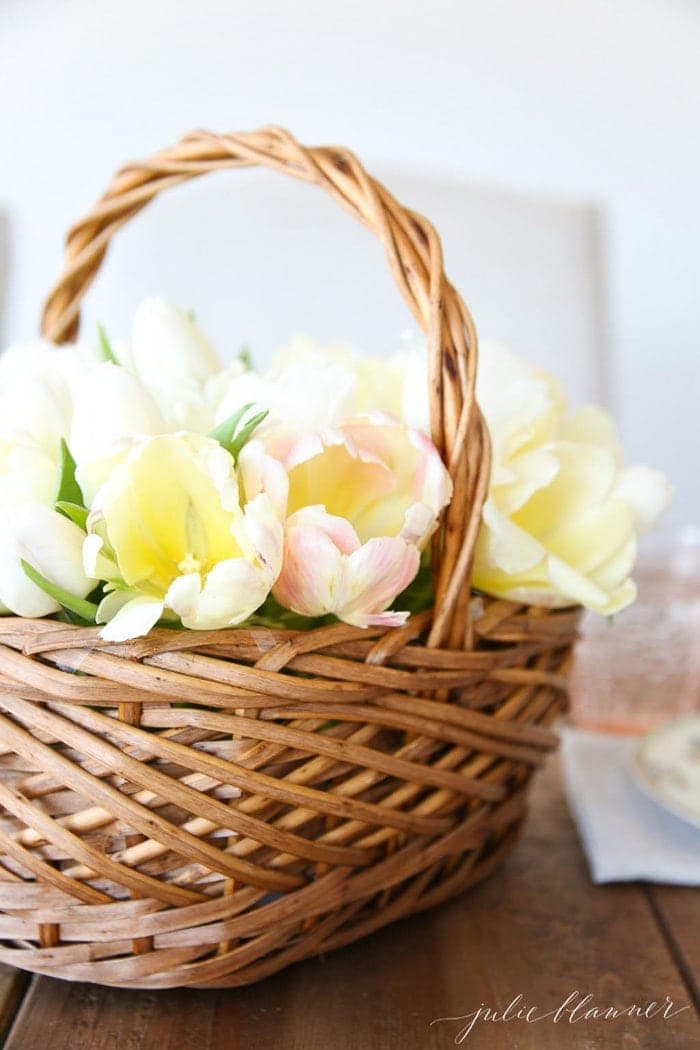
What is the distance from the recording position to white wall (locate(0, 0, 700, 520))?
4.74 feet

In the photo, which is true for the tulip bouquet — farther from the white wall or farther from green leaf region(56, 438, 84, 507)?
the white wall

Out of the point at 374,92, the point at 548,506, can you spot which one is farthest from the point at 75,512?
the point at 374,92

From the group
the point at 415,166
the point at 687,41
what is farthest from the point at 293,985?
the point at 687,41

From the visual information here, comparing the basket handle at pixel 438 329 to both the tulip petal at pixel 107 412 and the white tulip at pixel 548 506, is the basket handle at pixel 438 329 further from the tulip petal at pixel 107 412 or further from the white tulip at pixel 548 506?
the tulip petal at pixel 107 412

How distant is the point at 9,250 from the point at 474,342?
1.27m

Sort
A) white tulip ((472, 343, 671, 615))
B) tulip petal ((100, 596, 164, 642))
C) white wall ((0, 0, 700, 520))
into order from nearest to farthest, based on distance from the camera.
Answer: tulip petal ((100, 596, 164, 642))
white tulip ((472, 343, 671, 615))
white wall ((0, 0, 700, 520))

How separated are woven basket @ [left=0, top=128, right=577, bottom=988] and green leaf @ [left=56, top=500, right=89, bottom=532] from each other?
47 millimetres

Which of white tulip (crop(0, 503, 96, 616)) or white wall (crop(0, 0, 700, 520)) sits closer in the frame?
white tulip (crop(0, 503, 96, 616))

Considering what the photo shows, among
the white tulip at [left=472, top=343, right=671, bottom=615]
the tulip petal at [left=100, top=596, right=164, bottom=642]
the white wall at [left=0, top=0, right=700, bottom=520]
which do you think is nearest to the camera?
the tulip petal at [left=100, top=596, right=164, bottom=642]

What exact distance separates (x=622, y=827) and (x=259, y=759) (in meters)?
0.34

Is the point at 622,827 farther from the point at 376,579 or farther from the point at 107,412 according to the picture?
the point at 107,412
